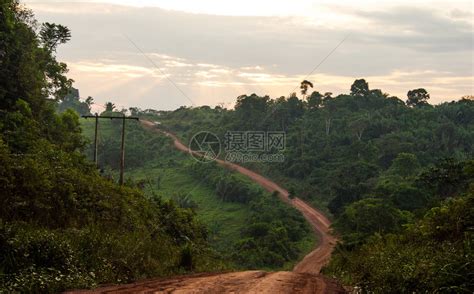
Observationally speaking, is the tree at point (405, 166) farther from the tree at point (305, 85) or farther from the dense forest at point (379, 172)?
the tree at point (305, 85)

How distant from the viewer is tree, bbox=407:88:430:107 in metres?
97.1

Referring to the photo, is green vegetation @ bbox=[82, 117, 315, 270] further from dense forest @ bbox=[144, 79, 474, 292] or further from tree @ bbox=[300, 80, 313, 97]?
tree @ bbox=[300, 80, 313, 97]

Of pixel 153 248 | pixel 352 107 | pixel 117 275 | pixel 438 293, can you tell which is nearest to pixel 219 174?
pixel 352 107

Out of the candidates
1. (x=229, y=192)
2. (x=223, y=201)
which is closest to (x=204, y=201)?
(x=223, y=201)

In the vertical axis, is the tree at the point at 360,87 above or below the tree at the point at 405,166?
above

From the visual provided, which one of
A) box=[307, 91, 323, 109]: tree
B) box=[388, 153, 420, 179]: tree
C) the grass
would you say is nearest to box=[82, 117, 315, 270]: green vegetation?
the grass

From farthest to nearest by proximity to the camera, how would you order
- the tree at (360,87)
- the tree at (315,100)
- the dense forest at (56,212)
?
the tree at (360,87) → the tree at (315,100) → the dense forest at (56,212)

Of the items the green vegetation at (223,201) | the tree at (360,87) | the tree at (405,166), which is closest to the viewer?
the green vegetation at (223,201)

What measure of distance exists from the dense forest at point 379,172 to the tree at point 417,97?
208mm

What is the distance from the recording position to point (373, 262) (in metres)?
14.9

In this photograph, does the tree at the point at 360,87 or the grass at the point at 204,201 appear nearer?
the grass at the point at 204,201

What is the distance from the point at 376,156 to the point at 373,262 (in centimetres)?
5286

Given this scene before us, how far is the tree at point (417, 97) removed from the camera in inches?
3821

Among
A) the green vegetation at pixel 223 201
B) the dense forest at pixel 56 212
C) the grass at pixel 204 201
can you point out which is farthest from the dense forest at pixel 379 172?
the grass at pixel 204 201
